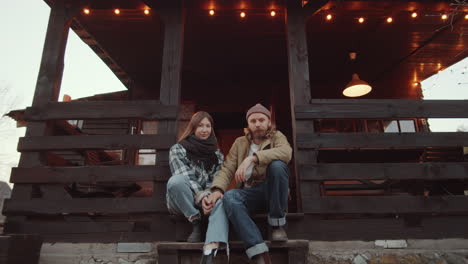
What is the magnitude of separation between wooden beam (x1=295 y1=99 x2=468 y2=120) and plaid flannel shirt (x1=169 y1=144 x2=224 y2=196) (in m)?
1.27

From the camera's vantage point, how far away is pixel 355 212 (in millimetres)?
2920

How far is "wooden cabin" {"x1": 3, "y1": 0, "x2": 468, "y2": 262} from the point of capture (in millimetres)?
2949

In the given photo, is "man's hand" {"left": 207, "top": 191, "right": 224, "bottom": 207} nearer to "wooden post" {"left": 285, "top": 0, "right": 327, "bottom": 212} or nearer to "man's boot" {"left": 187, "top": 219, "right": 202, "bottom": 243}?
"man's boot" {"left": 187, "top": 219, "right": 202, "bottom": 243}

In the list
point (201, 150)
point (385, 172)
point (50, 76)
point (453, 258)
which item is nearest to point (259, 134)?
point (201, 150)

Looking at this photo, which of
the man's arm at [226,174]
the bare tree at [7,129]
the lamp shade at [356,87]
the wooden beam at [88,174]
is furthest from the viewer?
the bare tree at [7,129]

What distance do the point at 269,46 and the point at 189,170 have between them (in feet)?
12.1

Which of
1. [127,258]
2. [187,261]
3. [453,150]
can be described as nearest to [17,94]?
[127,258]

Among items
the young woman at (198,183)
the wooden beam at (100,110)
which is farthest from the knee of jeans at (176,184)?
the wooden beam at (100,110)

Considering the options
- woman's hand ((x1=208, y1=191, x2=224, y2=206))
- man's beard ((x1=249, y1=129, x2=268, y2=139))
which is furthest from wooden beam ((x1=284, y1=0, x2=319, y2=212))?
woman's hand ((x1=208, y1=191, x2=224, y2=206))

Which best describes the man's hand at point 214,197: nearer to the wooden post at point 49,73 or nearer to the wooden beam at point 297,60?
the wooden beam at point 297,60

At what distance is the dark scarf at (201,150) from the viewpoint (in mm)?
2576

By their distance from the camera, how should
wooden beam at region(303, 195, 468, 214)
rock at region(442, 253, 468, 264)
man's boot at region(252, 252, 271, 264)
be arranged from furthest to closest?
wooden beam at region(303, 195, 468, 214) < rock at region(442, 253, 468, 264) < man's boot at region(252, 252, 271, 264)

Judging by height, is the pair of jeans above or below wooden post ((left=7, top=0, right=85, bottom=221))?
below

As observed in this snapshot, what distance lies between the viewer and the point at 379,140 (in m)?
3.13
